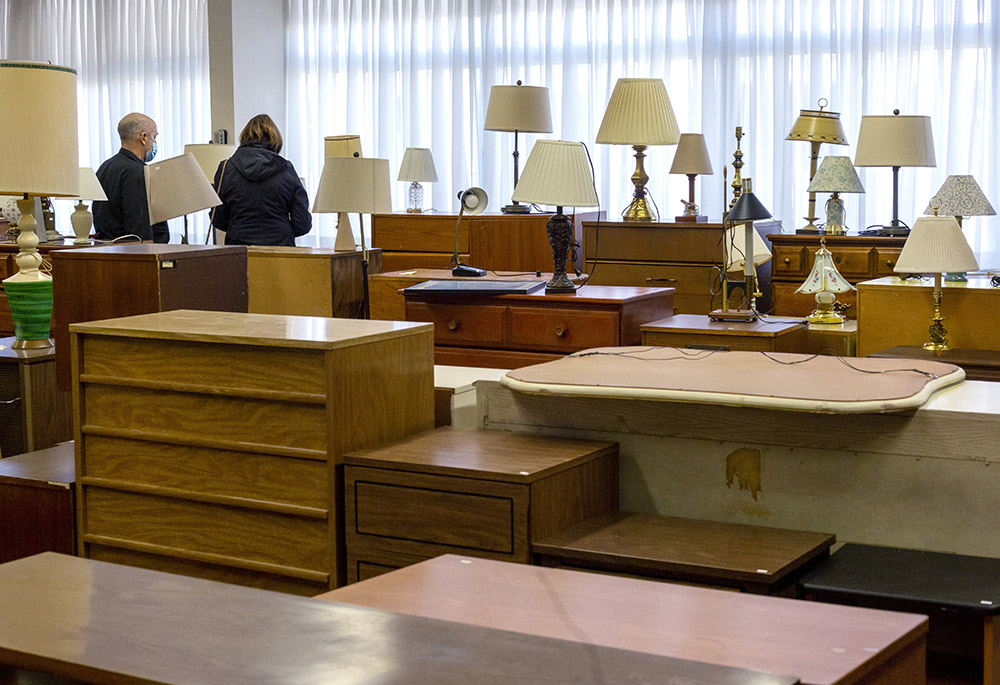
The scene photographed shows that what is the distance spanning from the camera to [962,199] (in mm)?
4781

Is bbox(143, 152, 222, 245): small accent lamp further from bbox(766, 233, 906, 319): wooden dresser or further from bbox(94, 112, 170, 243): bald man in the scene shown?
bbox(766, 233, 906, 319): wooden dresser

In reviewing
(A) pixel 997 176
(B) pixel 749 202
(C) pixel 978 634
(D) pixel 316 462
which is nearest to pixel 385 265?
(B) pixel 749 202

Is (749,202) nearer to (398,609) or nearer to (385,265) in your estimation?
(398,609)

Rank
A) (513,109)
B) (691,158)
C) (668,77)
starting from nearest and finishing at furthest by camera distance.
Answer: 1. (513,109)
2. (691,158)
3. (668,77)

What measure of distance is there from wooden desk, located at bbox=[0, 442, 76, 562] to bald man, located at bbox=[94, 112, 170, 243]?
2746 millimetres

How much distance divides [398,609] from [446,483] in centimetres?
68

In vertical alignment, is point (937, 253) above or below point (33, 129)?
below

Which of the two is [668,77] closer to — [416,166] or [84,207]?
[416,166]

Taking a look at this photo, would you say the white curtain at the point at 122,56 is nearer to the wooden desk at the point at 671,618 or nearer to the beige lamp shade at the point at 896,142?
the beige lamp shade at the point at 896,142

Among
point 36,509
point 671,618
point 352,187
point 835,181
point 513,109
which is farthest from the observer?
point 513,109

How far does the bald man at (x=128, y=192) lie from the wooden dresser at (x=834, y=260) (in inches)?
119

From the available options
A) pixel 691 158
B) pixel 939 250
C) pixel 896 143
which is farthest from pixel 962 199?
pixel 691 158

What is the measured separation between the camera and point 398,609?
174 centimetres

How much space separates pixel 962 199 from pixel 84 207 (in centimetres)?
439
